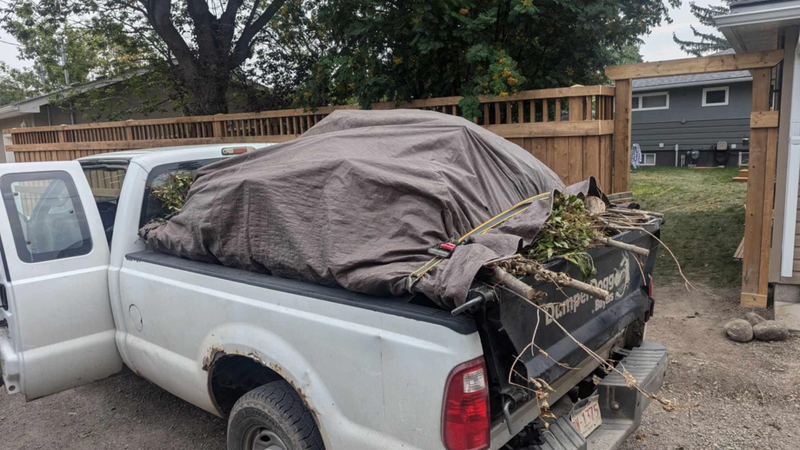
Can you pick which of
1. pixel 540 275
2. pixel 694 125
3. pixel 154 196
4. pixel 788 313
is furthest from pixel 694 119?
pixel 540 275

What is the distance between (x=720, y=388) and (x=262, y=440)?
3.31 meters

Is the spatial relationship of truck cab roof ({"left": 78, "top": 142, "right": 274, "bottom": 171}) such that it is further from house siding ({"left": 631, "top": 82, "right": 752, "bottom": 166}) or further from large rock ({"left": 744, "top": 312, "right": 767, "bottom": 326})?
house siding ({"left": 631, "top": 82, "right": 752, "bottom": 166})

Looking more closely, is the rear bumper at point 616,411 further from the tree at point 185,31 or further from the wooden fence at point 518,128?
the tree at point 185,31

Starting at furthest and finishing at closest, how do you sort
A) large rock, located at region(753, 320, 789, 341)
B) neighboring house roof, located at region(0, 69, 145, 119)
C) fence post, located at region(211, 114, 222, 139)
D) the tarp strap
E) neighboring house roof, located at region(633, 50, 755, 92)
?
neighboring house roof, located at region(633, 50, 755, 92)
neighboring house roof, located at region(0, 69, 145, 119)
fence post, located at region(211, 114, 222, 139)
large rock, located at region(753, 320, 789, 341)
the tarp strap

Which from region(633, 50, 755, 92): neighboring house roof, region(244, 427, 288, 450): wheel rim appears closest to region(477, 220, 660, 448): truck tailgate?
region(244, 427, 288, 450): wheel rim

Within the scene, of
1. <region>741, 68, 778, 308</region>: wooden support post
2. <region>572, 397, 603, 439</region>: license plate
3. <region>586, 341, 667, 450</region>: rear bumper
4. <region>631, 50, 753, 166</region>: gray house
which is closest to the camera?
<region>572, 397, 603, 439</region>: license plate

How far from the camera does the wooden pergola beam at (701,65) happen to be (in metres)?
5.39

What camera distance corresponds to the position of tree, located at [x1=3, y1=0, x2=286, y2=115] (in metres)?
10.0

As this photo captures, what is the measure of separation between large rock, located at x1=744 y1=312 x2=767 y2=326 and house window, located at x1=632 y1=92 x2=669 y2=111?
17154 mm

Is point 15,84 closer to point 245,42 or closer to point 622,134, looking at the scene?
point 245,42

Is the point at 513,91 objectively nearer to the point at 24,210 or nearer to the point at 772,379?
the point at 772,379

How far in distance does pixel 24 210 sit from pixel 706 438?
454 centimetres

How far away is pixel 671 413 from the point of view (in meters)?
3.91

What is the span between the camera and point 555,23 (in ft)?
22.0
